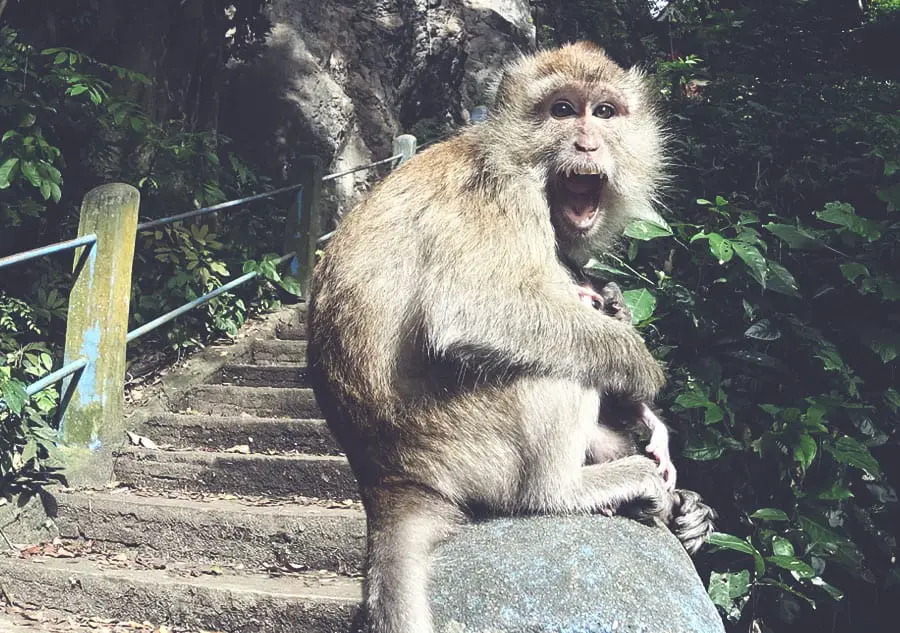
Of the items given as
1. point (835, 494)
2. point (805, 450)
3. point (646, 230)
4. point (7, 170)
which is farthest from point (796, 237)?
point (7, 170)

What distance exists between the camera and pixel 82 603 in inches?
161

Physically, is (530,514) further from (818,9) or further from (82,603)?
(818,9)

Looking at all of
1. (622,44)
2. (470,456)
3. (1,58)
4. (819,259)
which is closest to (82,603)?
(470,456)

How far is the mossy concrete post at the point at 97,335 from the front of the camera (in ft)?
15.4

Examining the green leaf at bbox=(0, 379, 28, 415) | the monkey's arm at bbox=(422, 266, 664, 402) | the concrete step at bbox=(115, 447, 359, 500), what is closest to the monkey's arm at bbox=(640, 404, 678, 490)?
the monkey's arm at bbox=(422, 266, 664, 402)

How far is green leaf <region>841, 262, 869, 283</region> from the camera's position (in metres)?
3.91

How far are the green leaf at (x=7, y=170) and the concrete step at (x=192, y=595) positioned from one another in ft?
6.50

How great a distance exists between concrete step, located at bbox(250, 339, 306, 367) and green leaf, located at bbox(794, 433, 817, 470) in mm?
3485

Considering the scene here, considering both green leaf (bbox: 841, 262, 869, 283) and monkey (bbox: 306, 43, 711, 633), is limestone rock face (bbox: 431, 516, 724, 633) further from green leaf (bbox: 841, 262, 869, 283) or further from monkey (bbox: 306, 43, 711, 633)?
green leaf (bbox: 841, 262, 869, 283)

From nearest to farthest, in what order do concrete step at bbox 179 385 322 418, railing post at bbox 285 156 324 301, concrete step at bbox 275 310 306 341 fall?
concrete step at bbox 179 385 322 418 → concrete step at bbox 275 310 306 341 → railing post at bbox 285 156 324 301

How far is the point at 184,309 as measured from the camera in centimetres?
557

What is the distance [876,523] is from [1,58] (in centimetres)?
502

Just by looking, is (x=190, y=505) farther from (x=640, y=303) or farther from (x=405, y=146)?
(x=405, y=146)

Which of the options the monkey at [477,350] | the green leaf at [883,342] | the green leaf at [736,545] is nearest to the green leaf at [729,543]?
the green leaf at [736,545]
